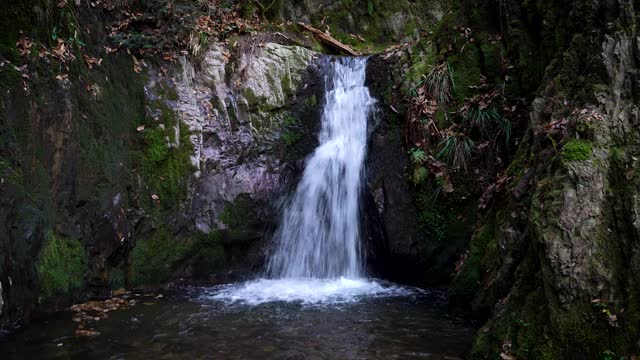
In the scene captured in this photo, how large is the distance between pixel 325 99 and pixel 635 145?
222 inches

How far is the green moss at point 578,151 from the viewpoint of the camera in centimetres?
389

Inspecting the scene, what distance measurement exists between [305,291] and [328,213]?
147cm

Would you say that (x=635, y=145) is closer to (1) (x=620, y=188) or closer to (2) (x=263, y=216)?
(1) (x=620, y=188)

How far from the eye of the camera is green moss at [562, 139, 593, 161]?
3.89 meters

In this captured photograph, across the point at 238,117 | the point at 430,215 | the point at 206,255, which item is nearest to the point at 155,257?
the point at 206,255

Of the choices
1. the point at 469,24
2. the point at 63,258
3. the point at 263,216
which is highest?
the point at 469,24

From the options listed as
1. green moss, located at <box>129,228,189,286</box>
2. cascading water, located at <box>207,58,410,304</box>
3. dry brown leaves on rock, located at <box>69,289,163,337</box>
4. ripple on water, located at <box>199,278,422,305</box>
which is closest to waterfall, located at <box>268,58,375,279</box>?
cascading water, located at <box>207,58,410,304</box>

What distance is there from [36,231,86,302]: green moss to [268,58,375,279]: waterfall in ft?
9.23

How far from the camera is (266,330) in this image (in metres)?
5.11

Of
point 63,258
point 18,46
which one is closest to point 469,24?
point 18,46

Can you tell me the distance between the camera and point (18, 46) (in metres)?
5.23

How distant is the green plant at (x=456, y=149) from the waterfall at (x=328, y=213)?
57.9 inches

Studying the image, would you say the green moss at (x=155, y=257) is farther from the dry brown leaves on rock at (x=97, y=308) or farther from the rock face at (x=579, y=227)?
the rock face at (x=579, y=227)

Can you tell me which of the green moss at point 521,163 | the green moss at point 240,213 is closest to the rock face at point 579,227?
the green moss at point 521,163
